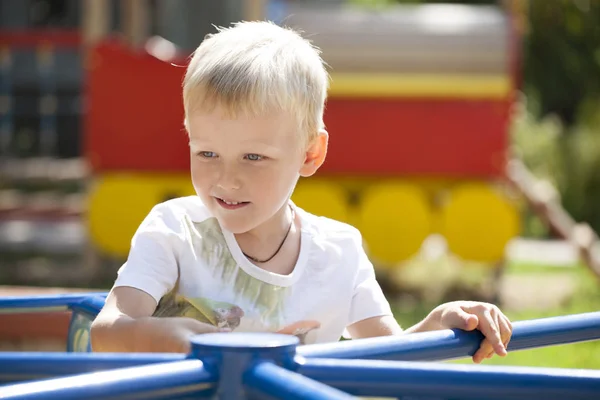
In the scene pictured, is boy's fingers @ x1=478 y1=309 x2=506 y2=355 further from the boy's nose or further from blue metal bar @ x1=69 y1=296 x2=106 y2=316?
blue metal bar @ x1=69 y1=296 x2=106 y2=316

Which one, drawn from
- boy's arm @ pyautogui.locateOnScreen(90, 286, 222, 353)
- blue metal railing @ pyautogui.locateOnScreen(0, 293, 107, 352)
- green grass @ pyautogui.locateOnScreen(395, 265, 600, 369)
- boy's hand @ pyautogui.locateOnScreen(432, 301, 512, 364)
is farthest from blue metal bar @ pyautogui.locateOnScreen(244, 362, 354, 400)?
green grass @ pyautogui.locateOnScreen(395, 265, 600, 369)

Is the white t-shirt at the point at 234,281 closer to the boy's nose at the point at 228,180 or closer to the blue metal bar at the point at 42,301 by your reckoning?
the boy's nose at the point at 228,180

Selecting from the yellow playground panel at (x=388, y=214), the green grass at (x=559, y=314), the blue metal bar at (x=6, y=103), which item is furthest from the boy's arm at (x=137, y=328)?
the blue metal bar at (x=6, y=103)

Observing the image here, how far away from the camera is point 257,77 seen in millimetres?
1352

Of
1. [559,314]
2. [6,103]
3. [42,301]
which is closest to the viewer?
[42,301]

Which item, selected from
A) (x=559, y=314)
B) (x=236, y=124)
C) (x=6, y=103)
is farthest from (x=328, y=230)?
(x=6, y=103)

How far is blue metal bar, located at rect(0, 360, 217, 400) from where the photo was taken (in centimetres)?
77

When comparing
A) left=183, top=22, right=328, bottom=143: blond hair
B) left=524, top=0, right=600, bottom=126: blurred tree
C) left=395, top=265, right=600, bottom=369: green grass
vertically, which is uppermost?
left=183, top=22, right=328, bottom=143: blond hair

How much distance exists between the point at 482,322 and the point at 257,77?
0.44 m

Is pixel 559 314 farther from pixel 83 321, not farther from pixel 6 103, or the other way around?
pixel 6 103

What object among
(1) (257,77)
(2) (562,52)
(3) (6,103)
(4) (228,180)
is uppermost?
(1) (257,77)

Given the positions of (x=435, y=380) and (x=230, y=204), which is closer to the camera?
(x=435, y=380)

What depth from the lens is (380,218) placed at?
506cm

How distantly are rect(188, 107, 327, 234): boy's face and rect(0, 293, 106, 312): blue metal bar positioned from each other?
37cm
